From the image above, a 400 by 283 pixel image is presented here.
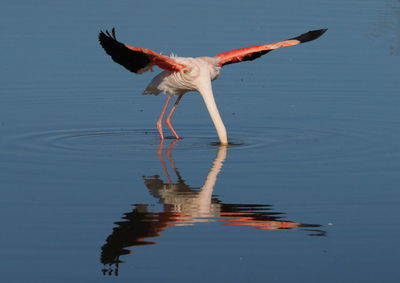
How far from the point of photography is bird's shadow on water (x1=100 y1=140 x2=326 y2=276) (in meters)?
8.27

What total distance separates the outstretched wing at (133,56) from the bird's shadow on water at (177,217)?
2.17 metres

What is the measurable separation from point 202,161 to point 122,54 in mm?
1696

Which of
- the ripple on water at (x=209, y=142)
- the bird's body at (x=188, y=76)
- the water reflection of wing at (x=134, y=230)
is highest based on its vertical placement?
the bird's body at (x=188, y=76)

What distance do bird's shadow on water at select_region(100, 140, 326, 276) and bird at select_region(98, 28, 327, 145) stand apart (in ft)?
7.00

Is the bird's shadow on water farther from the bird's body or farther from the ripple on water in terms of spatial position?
the bird's body

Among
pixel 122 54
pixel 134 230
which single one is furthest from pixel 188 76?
pixel 134 230

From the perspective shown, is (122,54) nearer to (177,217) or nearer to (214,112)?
(214,112)

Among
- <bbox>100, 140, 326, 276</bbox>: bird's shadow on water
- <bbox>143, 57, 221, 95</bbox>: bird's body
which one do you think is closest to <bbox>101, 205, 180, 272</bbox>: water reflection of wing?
<bbox>100, 140, 326, 276</bbox>: bird's shadow on water

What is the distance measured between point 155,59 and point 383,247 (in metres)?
5.34

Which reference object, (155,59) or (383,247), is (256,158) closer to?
(155,59)

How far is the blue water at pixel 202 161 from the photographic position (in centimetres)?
800

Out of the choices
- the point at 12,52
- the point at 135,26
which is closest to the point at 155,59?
the point at 12,52

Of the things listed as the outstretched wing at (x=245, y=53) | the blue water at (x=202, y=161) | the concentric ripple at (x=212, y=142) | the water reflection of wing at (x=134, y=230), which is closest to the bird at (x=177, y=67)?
the outstretched wing at (x=245, y=53)

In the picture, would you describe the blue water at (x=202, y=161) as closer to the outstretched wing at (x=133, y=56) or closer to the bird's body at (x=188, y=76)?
the bird's body at (x=188, y=76)
